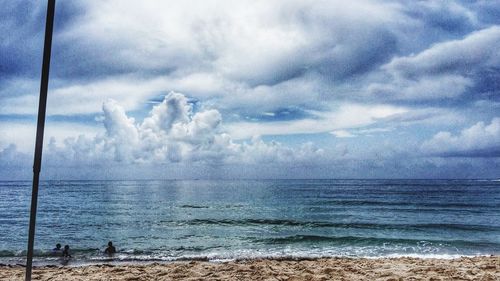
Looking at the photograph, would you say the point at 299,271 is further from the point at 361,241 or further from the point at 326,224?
the point at 326,224

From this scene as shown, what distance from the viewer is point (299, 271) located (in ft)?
31.8

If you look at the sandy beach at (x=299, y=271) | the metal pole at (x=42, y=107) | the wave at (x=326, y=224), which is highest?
the metal pole at (x=42, y=107)

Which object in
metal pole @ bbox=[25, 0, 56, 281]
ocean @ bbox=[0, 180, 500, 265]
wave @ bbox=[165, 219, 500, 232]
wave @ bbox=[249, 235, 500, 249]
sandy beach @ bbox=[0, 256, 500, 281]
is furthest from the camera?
wave @ bbox=[165, 219, 500, 232]

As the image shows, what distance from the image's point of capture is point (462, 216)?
2995 centimetres

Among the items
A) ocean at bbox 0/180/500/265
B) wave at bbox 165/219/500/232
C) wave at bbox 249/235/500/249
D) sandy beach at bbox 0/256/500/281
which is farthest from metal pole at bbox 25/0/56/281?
wave at bbox 165/219/500/232

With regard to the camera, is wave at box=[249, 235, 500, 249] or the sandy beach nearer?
the sandy beach

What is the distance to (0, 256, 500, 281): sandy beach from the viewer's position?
29.2 feet

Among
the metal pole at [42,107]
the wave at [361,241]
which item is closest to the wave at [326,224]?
the wave at [361,241]

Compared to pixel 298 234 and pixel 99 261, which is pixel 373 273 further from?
pixel 298 234

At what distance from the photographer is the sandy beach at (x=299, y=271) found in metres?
8.91

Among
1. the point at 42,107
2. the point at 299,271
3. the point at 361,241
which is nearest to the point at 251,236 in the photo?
the point at 361,241

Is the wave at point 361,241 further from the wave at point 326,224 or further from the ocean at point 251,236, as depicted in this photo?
the wave at point 326,224

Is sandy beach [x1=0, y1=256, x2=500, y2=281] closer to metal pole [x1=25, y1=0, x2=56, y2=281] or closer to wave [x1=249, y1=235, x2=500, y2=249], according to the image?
metal pole [x1=25, y1=0, x2=56, y2=281]

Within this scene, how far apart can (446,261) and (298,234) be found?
429 inches
